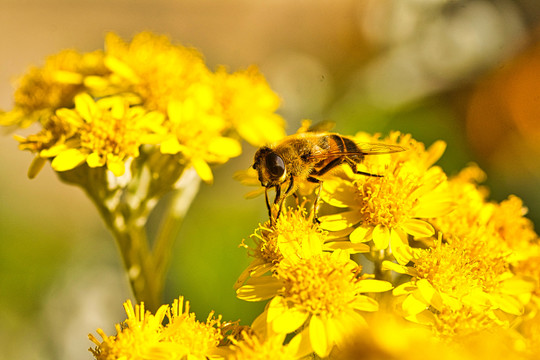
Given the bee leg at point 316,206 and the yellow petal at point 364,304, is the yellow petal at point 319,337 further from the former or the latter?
the bee leg at point 316,206

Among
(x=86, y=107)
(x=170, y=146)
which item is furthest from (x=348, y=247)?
(x=86, y=107)

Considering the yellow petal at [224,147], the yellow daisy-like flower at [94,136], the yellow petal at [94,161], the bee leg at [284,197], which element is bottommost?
the bee leg at [284,197]

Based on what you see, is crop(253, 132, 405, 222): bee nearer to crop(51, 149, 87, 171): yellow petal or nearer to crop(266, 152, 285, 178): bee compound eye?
crop(266, 152, 285, 178): bee compound eye

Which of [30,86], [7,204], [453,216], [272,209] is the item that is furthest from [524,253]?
[7,204]

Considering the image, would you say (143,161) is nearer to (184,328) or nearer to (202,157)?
(202,157)

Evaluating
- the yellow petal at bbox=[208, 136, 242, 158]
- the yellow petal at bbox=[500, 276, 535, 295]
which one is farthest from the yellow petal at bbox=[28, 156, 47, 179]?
the yellow petal at bbox=[500, 276, 535, 295]

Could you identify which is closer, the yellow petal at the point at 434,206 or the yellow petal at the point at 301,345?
the yellow petal at the point at 301,345

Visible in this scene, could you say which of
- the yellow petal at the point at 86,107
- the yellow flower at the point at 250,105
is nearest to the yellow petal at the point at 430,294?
the yellow flower at the point at 250,105

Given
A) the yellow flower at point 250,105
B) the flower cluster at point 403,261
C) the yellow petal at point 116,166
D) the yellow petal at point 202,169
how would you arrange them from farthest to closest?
the yellow flower at point 250,105 → the yellow petal at point 202,169 → the yellow petal at point 116,166 → the flower cluster at point 403,261
